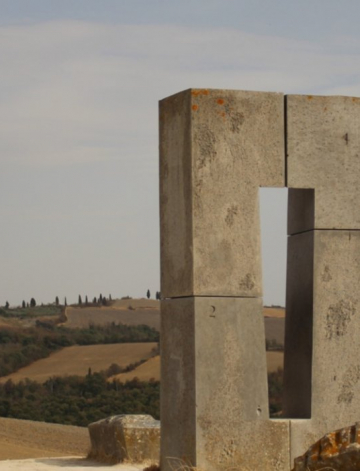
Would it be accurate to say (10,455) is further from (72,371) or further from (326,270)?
(72,371)

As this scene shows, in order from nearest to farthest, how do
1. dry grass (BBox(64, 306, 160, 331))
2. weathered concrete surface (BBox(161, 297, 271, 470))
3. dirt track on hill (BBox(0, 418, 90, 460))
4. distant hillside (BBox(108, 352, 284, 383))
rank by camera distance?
weathered concrete surface (BBox(161, 297, 271, 470)), dirt track on hill (BBox(0, 418, 90, 460)), distant hillside (BBox(108, 352, 284, 383)), dry grass (BBox(64, 306, 160, 331))

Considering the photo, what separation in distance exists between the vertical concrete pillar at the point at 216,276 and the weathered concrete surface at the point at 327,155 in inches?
6.3

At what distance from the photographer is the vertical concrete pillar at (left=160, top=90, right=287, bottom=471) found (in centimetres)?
1014

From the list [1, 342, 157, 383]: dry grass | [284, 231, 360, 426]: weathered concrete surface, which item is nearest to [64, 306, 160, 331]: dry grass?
[1, 342, 157, 383]: dry grass

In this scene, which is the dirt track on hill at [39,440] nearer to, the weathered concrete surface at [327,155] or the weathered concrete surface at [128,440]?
the weathered concrete surface at [128,440]

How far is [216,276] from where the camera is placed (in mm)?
10211

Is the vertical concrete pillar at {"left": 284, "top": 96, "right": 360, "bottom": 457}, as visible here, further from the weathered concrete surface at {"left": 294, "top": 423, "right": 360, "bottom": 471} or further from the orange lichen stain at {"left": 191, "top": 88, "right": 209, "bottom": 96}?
the weathered concrete surface at {"left": 294, "top": 423, "right": 360, "bottom": 471}

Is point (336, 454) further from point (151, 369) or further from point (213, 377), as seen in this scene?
point (151, 369)

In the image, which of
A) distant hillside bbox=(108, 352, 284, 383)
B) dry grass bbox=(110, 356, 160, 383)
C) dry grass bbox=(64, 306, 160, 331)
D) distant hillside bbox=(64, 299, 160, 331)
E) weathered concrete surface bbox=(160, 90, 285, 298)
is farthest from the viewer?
distant hillside bbox=(64, 299, 160, 331)

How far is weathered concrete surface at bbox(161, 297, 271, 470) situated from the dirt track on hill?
33.3ft

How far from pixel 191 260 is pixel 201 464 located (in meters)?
1.94

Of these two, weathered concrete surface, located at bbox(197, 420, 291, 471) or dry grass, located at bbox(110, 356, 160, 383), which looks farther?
dry grass, located at bbox(110, 356, 160, 383)

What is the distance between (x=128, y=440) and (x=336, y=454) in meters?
6.11

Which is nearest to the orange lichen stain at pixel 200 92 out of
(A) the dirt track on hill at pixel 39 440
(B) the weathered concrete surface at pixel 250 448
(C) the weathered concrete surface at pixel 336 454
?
(B) the weathered concrete surface at pixel 250 448
